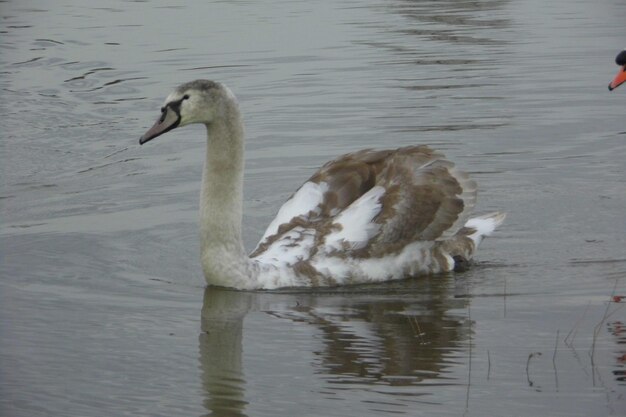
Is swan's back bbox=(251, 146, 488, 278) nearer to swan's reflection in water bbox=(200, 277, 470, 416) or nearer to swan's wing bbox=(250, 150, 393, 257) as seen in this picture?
swan's wing bbox=(250, 150, 393, 257)

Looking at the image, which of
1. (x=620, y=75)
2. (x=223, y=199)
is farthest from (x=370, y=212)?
(x=620, y=75)

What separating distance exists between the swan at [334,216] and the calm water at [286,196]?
195 millimetres

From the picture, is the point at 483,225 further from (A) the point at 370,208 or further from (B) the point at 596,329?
(B) the point at 596,329

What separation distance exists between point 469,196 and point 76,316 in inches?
134

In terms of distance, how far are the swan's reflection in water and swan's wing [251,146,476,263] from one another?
383 millimetres

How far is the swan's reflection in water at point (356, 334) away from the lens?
7.74m

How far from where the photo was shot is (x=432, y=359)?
815 centimetres

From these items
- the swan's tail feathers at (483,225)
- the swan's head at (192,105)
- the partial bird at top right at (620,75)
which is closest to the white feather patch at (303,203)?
the swan's head at (192,105)

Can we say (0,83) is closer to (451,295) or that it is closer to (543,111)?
(543,111)

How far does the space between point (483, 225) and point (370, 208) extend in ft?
4.24

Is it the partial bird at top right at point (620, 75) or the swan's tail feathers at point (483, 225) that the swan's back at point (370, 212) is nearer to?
the swan's tail feathers at point (483, 225)

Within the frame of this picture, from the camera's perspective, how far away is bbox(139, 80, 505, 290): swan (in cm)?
1009

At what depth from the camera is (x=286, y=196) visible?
1300 centimetres

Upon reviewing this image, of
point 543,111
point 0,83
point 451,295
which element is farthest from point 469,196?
point 0,83
